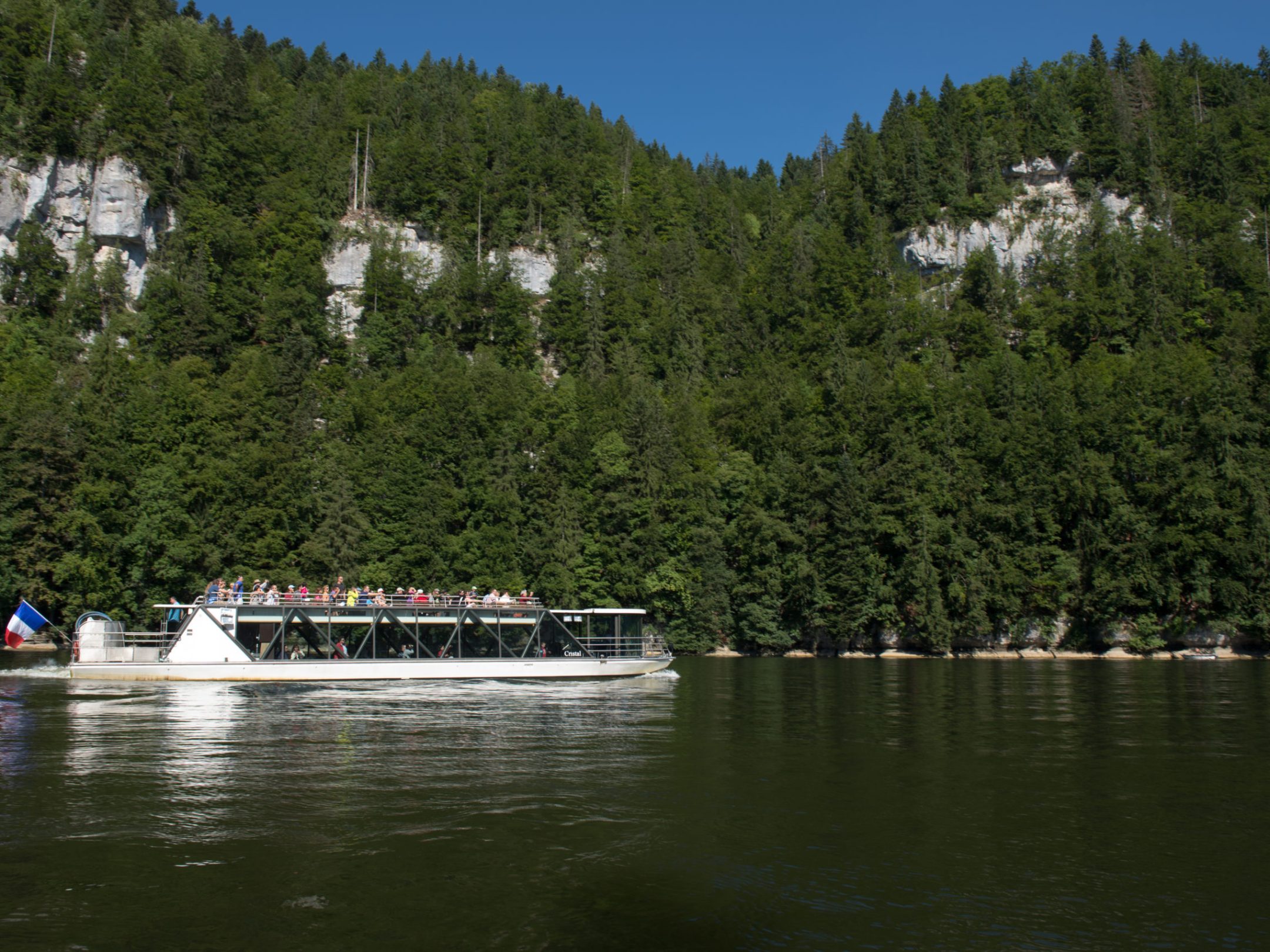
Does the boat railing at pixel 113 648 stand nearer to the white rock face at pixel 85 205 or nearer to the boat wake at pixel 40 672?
the boat wake at pixel 40 672

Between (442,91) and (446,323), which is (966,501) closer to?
(446,323)

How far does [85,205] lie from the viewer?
358ft

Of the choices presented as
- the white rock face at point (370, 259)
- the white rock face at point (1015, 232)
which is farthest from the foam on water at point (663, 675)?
the white rock face at point (1015, 232)

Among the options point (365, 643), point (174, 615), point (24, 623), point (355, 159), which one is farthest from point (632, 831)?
point (355, 159)

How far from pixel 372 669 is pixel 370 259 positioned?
88.7 meters

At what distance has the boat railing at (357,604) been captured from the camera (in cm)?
4481

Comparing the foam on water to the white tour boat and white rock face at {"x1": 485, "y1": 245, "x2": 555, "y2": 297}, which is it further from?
white rock face at {"x1": 485, "y1": 245, "x2": 555, "y2": 297}

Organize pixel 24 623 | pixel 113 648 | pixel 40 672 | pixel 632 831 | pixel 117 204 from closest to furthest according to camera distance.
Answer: pixel 632 831 → pixel 24 623 → pixel 113 648 → pixel 40 672 → pixel 117 204

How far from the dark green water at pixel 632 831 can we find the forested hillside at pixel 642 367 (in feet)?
151

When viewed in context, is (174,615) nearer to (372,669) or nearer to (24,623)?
(24,623)

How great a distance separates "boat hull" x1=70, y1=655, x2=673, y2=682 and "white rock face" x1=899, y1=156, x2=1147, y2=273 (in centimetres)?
11102

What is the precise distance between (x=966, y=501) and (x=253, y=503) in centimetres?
6026

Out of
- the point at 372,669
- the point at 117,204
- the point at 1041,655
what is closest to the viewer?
the point at 372,669

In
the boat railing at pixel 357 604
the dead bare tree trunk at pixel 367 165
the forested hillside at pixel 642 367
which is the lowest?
the boat railing at pixel 357 604
